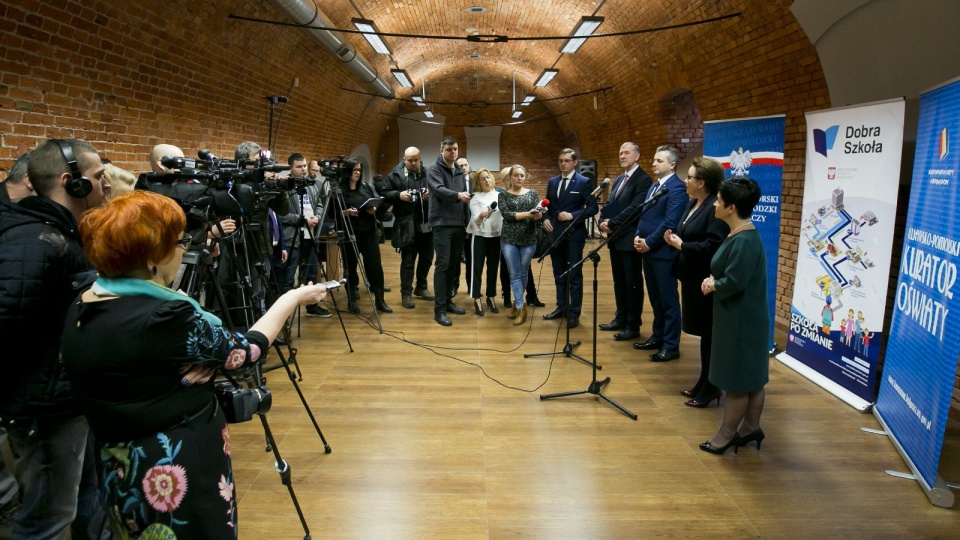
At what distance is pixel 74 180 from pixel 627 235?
369cm

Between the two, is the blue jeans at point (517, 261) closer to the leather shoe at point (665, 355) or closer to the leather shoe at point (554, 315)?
the leather shoe at point (554, 315)

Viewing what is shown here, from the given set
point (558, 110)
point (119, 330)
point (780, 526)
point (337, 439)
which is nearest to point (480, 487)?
point (337, 439)

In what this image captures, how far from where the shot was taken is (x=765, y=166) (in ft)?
14.2

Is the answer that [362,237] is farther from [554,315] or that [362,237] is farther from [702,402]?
[702,402]

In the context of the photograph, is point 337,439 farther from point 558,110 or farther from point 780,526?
point 558,110

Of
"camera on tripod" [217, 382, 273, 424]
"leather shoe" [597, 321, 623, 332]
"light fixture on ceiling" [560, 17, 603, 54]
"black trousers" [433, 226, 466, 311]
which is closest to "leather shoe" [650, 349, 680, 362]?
"leather shoe" [597, 321, 623, 332]

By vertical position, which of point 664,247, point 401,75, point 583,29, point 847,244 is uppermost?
point 401,75

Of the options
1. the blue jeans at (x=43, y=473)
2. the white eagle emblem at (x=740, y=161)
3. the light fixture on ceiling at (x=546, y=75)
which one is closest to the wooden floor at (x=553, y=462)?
the blue jeans at (x=43, y=473)

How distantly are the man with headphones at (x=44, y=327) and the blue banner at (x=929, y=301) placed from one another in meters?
3.27

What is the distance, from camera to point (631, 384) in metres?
3.72

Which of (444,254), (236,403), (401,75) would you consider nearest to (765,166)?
(444,254)

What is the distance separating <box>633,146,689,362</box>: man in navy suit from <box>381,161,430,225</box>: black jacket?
220 cm

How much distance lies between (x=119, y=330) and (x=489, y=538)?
5.07 feet

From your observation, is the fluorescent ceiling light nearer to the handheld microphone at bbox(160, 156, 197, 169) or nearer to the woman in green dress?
the handheld microphone at bbox(160, 156, 197, 169)
